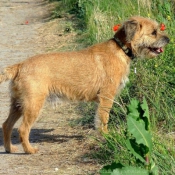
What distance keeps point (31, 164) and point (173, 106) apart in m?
1.65

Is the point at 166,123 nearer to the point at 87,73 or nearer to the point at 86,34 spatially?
the point at 87,73

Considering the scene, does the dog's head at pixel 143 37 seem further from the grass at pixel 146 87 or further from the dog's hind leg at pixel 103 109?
the dog's hind leg at pixel 103 109

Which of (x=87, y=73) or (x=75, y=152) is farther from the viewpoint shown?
(x=87, y=73)

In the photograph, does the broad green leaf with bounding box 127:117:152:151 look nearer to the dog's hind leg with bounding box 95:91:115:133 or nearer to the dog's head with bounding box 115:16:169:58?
the dog's hind leg with bounding box 95:91:115:133

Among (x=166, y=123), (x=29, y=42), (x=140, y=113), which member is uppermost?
(x=140, y=113)

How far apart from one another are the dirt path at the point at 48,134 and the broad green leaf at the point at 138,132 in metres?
2.09

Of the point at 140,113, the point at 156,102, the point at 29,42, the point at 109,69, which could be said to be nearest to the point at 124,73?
the point at 109,69

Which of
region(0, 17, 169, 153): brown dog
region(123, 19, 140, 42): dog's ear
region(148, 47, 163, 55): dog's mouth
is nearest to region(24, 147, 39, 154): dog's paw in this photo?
region(0, 17, 169, 153): brown dog

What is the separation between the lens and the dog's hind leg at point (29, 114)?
20.6 ft

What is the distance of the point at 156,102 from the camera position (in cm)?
641

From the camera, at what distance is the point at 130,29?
698 centimetres

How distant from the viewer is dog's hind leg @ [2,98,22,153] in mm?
6422

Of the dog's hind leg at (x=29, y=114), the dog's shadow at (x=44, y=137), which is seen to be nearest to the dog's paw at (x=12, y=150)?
the dog's hind leg at (x=29, y=114)

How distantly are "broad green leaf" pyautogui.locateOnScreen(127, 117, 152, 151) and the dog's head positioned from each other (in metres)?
3.59
